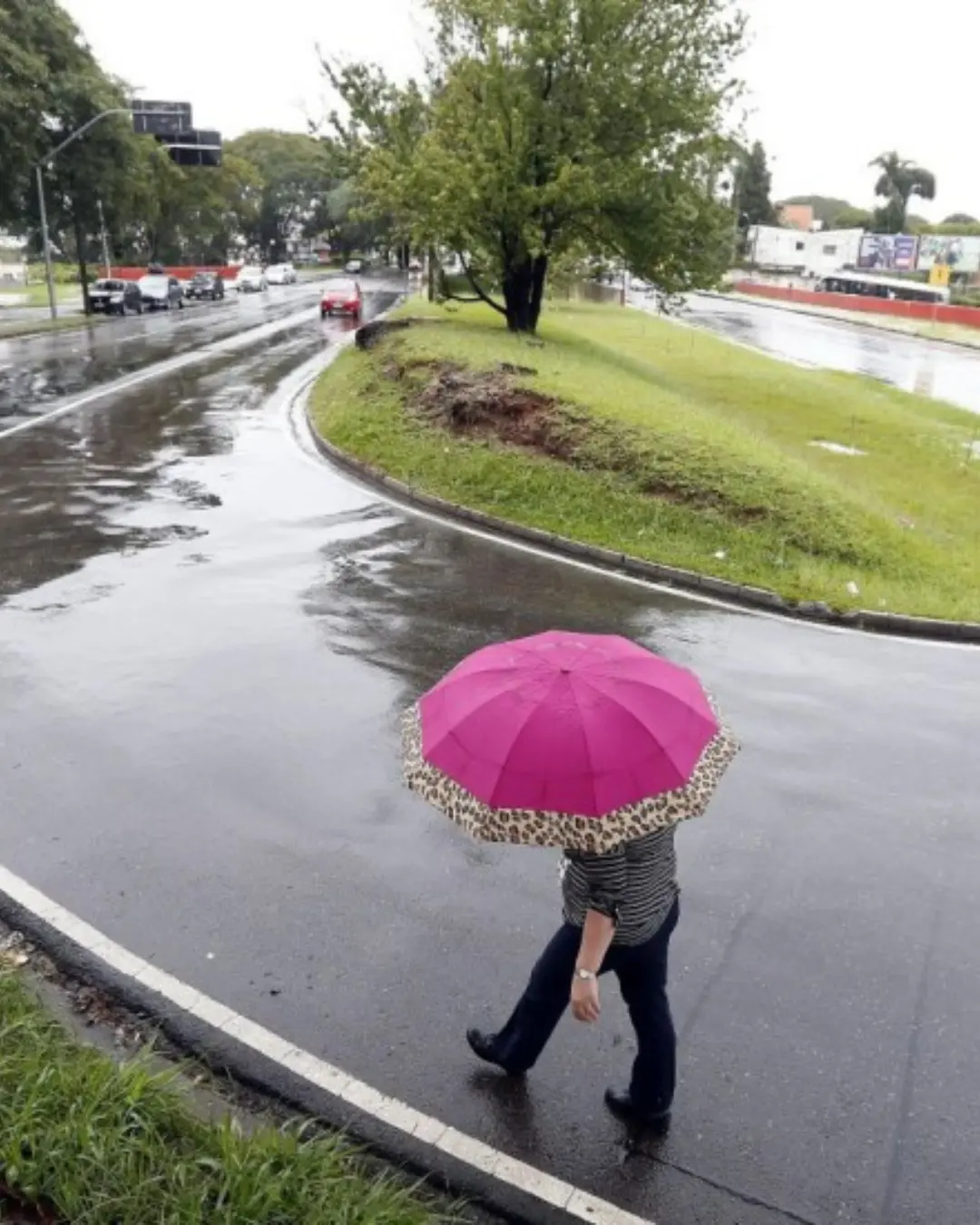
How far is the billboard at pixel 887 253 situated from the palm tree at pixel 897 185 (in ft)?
47.9

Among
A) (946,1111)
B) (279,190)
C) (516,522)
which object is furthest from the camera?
(279,190)

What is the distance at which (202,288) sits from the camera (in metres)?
55.1

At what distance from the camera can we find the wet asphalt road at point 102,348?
21228mm

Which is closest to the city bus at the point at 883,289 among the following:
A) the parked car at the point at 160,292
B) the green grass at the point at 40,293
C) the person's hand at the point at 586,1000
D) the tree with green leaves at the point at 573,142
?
the parked car at the point at 160,292

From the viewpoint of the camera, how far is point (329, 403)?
1825 cm

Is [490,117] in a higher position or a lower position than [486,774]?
higher

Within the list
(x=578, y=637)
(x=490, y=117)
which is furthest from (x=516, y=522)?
(x=490, y=117)

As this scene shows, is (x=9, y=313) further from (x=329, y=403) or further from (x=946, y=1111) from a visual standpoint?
(x=946, y=1111)

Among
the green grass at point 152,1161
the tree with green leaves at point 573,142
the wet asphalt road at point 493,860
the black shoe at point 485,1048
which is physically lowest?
the wet asphalt road at point 493,860

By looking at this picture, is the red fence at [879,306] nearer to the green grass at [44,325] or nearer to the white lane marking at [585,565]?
the green grass at [44,325]

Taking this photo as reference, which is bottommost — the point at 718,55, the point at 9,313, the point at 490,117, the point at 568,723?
the point at 9,313

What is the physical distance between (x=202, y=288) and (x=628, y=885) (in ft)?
188

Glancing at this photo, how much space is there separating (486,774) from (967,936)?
10.2 feet

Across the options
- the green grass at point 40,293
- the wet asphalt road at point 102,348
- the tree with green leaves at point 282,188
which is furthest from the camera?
the tree with green leaves at point 282,188
